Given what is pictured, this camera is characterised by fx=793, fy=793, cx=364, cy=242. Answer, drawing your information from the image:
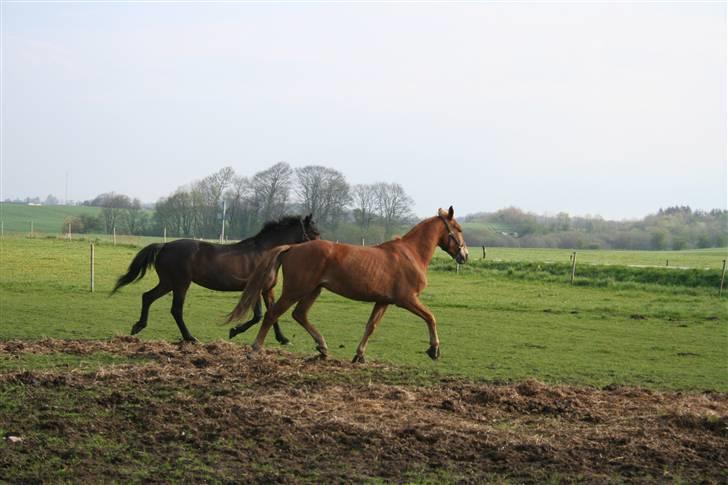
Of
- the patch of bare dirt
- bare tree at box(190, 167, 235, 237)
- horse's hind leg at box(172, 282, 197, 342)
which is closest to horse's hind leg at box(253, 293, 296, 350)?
the patch of bare dirt

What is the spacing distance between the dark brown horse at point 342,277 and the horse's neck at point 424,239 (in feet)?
0.06

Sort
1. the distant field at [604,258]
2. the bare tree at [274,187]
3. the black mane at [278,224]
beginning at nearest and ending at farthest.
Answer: the black mane at [278,224]
the bare tree at [274,187]
the distant field at [604,258]

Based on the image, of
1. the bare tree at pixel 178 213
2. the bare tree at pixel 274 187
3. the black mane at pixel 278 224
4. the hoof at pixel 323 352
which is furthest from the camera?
the bare tree at pixel 178 213

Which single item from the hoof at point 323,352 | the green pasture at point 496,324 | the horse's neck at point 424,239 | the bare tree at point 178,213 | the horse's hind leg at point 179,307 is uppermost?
the bare tree at point 178,213

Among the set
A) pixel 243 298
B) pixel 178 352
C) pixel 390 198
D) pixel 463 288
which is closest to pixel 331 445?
pixel 243 298

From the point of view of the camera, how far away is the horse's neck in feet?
36.0

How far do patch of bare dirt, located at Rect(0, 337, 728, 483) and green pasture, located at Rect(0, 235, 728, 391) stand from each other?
192 cm

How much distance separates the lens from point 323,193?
2452 cm

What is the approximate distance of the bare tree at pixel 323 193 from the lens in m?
24.2

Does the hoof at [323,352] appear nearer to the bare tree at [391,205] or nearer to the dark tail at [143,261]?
the dark tail at [143,261]

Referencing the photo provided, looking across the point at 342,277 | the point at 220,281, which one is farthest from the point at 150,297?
the point at 342,277

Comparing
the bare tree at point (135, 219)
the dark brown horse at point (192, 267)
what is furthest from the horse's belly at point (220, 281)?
the bare tree at point (135, 219)

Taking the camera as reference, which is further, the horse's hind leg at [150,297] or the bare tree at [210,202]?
the bare tree at [210,202]

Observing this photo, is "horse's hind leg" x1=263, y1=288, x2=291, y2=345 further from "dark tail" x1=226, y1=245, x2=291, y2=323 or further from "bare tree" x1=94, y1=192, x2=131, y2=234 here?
"bare tree" x1=94, y1=192, x2=131, y2=234
